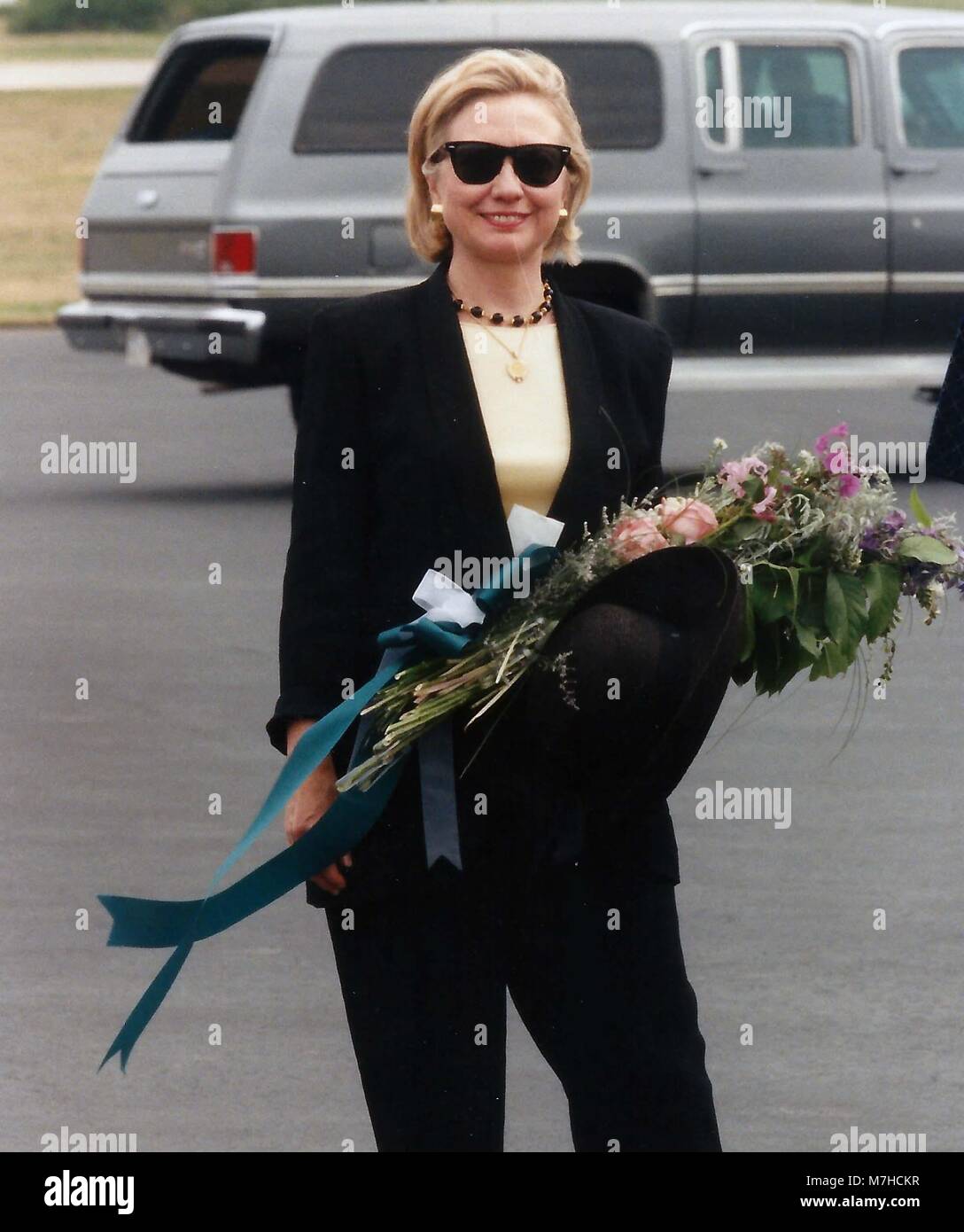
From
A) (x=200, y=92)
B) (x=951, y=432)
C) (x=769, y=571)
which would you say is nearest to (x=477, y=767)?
(x=769, y=571)

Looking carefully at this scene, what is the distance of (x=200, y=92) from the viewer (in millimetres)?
14211

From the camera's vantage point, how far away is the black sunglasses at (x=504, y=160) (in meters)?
3.42

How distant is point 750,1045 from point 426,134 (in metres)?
2.27

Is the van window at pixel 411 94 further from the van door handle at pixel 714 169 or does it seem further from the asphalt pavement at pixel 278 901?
the asphalt pavement at pixel 278 901

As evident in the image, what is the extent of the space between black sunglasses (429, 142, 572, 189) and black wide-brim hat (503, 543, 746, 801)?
0.55 m

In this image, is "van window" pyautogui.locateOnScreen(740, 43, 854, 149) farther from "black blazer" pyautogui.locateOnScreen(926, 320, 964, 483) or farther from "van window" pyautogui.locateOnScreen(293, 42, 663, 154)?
"black blazer" pyautogui.locateOnScreen(926, 320, 964, 483)

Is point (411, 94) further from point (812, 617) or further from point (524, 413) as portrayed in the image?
point (812, 617)

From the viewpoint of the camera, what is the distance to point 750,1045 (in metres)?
5.18

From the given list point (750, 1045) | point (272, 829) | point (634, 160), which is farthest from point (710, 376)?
point (750, 1045)

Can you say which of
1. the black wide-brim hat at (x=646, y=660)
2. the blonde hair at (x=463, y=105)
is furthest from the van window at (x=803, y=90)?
the black wide-brim hat at (x=646, y=660)

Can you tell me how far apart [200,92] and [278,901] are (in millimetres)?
8760

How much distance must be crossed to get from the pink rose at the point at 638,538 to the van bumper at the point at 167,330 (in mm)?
9593

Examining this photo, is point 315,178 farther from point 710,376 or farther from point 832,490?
point 832,490
